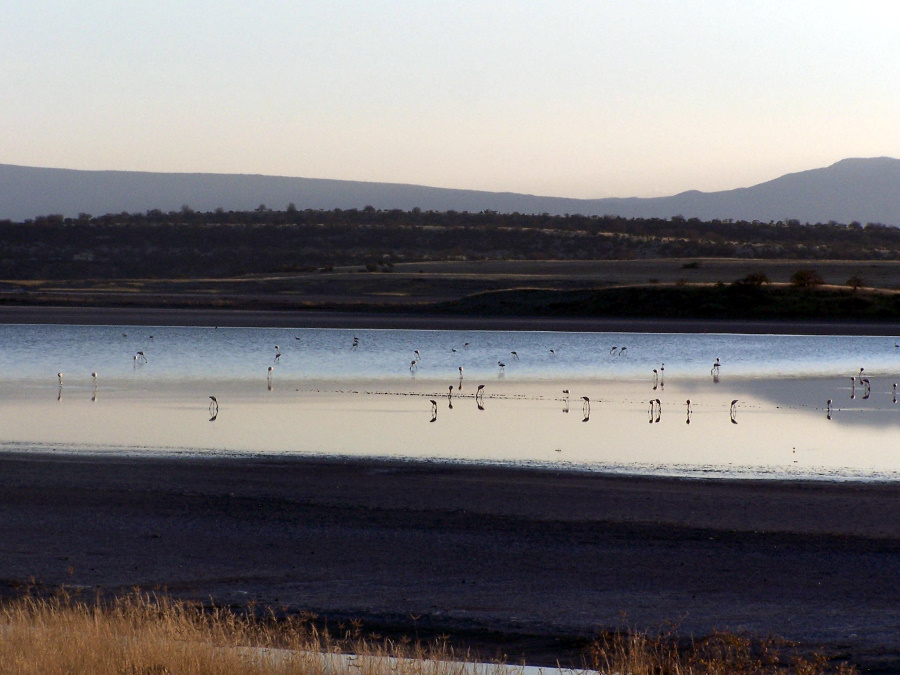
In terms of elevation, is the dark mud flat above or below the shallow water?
above

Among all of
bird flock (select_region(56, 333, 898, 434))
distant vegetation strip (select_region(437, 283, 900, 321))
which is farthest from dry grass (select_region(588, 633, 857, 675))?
distant vegetation strip (select_region(437, 283, 900, 321))

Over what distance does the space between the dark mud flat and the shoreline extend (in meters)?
32.7

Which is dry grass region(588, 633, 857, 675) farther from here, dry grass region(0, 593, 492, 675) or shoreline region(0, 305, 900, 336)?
shoreline region(0, 305, 900, 336)

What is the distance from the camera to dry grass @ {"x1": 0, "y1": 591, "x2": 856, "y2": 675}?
647 centimetres

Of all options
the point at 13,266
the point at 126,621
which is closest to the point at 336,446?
the point at 126,621

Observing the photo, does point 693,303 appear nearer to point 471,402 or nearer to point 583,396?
point 583,396

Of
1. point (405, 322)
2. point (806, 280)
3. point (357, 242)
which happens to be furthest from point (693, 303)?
point (357, 242)

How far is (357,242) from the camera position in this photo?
11006 centimetres

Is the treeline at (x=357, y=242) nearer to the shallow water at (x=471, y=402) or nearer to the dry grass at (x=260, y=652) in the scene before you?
the shallow water at (x=471, y=402)

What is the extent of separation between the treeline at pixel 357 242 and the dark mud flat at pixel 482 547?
7891 centimetres

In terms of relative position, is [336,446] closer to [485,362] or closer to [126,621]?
[126,621]

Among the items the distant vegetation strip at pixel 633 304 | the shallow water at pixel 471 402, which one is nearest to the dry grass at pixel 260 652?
the shallow water at pixel 471 402

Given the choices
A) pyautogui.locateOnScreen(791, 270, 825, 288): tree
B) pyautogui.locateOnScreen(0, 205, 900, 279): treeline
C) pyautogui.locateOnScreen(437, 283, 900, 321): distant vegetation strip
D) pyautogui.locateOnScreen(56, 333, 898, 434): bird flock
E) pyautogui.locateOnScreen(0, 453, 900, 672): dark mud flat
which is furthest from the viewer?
pyautogui.locateOnScreen(0, 205, 900, 279): treeline

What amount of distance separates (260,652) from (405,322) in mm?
40827
